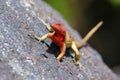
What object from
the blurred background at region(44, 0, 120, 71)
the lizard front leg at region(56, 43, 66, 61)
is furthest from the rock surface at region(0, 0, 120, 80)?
the blurred background at region(44, 0, 120, 71)

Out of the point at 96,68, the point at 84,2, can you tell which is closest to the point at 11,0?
the point at 96,68

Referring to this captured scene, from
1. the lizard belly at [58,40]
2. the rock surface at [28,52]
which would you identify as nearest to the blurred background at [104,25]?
the rock surface at [28,52]

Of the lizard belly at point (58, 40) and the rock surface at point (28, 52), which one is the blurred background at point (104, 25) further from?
the lizard belly at point (58, 40)

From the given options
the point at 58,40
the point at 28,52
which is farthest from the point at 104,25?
the point at 28,52

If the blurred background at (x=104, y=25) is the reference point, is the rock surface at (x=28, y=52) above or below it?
above

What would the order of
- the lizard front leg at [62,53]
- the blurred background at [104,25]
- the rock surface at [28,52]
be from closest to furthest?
1. the rock surface at [28,52]
2. the lizard front leg at [62,53]
3. the blurred background at [104,25]

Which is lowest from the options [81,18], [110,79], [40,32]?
[81,18]

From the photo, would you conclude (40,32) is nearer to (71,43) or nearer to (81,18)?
(71,43)

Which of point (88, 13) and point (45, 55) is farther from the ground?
point (45, 55)
